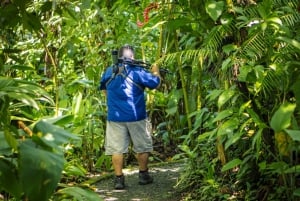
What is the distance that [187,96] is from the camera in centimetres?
489

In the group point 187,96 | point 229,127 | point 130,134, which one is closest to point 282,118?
point 229,127

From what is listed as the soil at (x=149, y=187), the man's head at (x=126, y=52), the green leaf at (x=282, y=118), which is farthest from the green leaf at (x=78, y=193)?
the man's head at (x=126, y=52)

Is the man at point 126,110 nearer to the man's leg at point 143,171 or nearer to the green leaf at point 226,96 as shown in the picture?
the man's leg at point 143,171

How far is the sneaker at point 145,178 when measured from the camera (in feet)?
16.7

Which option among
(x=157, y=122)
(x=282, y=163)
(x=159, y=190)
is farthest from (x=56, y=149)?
(x=157, y=122)

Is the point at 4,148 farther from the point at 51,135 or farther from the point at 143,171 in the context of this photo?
the point at 143,171

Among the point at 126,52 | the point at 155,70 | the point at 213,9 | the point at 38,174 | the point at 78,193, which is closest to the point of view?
the point at 38,174

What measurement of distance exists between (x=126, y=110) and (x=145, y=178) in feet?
2.47

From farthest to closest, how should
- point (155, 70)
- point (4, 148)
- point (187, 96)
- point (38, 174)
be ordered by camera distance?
point (155, 70), point (187, 96), point (4, 148), point (38, 174)

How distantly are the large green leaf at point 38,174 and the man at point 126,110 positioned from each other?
13.6 ft

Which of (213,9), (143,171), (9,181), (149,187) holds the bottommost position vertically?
(149,187)

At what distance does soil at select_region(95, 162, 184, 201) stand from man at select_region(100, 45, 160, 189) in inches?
4.4

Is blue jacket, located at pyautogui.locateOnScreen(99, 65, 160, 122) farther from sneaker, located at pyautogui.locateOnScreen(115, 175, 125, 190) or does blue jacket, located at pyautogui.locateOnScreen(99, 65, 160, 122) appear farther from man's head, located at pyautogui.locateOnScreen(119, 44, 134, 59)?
sneaker, located at pyautogui.locateOnScreen(115, 175, 125, 190)

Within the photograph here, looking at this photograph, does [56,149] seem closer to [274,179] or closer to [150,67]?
[274,179]
